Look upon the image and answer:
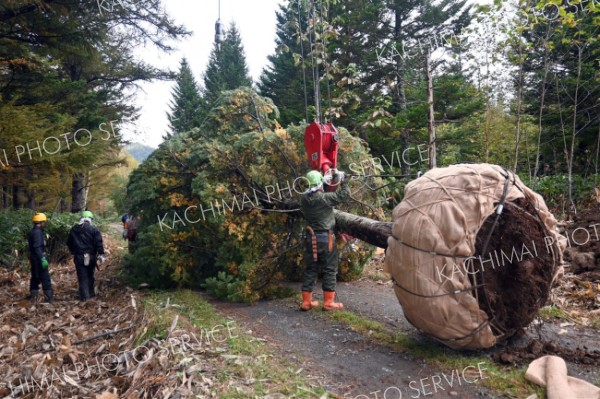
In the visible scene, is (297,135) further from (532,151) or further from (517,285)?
(532,151)

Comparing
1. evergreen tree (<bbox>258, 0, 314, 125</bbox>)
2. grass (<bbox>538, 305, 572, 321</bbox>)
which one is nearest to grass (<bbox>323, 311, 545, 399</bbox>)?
grass (<bbox>538, 305, 572, 321</bbox>)

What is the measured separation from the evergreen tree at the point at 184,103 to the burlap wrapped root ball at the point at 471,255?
29.6 metres

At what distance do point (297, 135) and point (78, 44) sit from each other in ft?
19.4

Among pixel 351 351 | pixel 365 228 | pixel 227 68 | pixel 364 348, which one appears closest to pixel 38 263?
pixel 365 228

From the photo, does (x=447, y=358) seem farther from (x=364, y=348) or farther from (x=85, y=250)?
(x=85, y=250)

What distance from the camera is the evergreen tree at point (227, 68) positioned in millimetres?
35094

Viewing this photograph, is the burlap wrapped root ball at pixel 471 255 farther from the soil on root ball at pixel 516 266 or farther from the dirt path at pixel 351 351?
the dirt path at pixel 351 351

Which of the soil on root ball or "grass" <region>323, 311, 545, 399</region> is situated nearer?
"grass" <region>323, 311, 545, 399</region>

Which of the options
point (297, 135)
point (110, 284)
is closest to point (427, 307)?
point (297, 135)

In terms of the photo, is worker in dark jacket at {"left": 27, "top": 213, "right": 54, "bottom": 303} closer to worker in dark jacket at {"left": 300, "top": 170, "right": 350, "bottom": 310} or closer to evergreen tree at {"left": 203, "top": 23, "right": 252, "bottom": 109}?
worker in dark jacket at {"left": 300, "top": 170, "right": 350, "bottom": 310}

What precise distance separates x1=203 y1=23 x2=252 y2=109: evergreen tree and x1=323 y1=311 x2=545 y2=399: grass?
98.7ft

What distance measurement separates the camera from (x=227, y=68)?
36312 millimetres

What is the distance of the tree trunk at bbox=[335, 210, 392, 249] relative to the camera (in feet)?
17.1

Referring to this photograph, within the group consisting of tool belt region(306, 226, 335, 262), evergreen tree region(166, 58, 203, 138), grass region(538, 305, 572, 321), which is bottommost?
grass region(538, 305, 572, 321)
